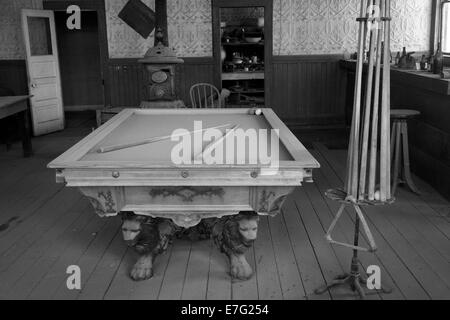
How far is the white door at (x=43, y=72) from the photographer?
7.59 meters

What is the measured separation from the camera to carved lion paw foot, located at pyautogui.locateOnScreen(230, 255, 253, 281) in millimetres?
3084

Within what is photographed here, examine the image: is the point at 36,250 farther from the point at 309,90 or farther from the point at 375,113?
the point at 309,90

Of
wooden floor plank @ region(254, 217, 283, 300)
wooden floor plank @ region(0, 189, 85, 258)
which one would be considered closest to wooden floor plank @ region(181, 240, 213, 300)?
wooden floor plank @ region(254, 217, 283, 300)

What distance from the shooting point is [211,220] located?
11.3 ft

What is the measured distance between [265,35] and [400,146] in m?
3.64

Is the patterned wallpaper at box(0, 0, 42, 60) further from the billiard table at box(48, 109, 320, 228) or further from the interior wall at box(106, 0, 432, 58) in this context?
the billiard table at box(48, 109, 320, 228)

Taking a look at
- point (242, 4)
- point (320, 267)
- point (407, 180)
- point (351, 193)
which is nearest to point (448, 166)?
point (407, 180)

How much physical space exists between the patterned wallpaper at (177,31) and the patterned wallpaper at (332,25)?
44.9 inches

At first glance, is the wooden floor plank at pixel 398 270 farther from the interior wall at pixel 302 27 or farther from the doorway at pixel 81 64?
the doorway at pixel 81 64

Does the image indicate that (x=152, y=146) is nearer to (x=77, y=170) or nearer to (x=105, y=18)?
(x=77, y=170)

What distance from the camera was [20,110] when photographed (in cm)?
607

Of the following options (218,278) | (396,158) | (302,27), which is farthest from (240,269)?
(302,27)

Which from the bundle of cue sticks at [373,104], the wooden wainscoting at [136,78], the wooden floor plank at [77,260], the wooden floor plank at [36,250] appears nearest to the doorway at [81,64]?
the wooden wainscoting at [136,78]

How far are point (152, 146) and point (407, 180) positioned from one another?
2.82 meters
